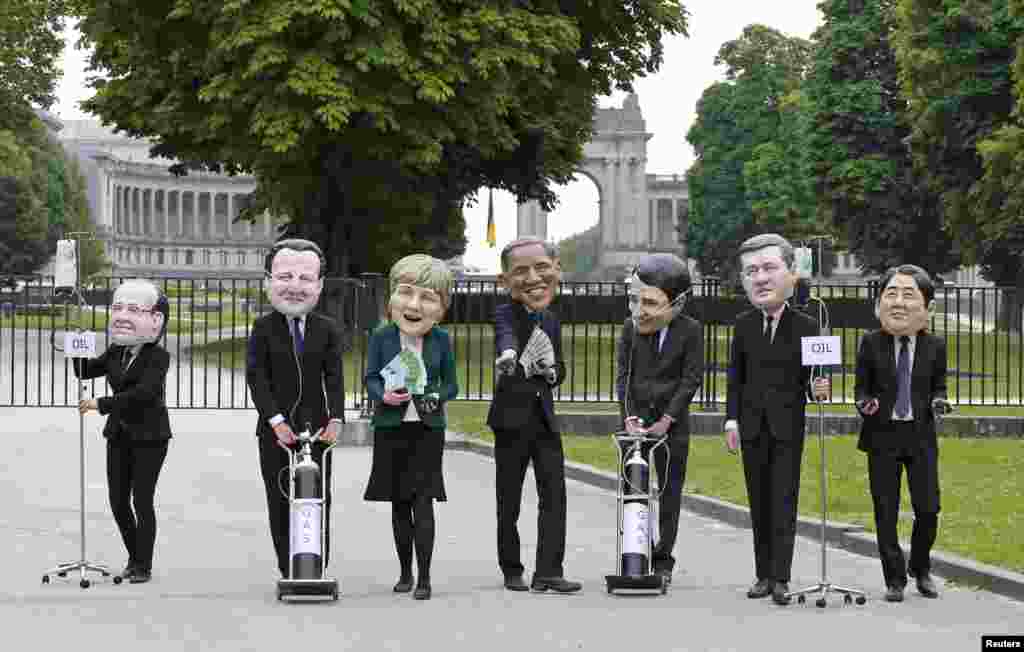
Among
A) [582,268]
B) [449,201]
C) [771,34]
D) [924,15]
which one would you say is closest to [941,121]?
[924,15]

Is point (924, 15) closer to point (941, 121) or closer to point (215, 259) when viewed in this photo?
point (941, 121)

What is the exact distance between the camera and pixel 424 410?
10.4 metres

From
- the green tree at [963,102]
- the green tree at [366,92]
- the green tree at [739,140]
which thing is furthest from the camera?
the green tree at [739,140]

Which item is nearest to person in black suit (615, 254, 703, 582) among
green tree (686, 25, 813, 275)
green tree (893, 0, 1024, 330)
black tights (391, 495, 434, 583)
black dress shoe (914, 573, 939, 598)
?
black tights (391, 495, 434, 583)

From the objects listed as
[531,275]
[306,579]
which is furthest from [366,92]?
[306,579]

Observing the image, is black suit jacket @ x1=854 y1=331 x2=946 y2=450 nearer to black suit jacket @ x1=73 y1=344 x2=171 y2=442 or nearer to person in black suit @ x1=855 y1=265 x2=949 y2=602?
person in black suit @ x1=855 y1=265 x2=949 y2=602

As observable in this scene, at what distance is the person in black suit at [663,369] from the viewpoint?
1062cm

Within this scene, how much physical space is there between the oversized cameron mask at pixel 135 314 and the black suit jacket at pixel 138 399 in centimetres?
10

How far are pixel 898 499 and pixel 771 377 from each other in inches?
39.3

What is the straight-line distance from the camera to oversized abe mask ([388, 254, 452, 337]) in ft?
34.2

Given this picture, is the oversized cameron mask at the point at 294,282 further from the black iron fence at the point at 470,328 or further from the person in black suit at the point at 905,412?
A: the black iron fence at the point at 470,328

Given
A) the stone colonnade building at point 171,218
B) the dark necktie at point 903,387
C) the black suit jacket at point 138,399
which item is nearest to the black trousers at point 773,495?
the dark necktie at point 903,387

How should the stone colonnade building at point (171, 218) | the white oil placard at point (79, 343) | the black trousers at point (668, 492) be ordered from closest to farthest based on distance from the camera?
the black trousers at point (668, 492), the white oil placard at point (79, 343), the stone colonnade building at point (171, 218)

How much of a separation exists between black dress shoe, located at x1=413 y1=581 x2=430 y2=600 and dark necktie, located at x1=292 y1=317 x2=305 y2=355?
142 cm
